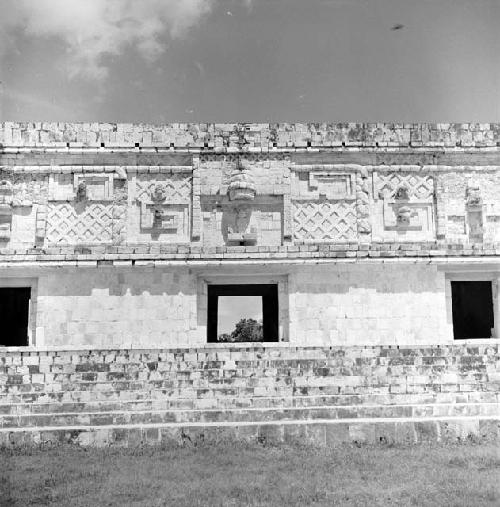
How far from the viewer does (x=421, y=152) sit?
37.7 ft

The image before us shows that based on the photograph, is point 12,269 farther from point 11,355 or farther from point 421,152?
point 421,152

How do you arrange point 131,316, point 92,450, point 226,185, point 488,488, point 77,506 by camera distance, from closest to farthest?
point 77,506
point 488,488
point 92,450
point 131,316
point 226,185

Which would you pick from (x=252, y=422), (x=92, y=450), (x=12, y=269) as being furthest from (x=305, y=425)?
(x=12, y=269)

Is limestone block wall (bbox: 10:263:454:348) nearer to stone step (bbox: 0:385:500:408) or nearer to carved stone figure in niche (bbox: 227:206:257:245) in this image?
stone step (bbox: 0:385:500:408)

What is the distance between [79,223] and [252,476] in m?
5.83

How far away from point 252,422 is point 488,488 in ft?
10.8

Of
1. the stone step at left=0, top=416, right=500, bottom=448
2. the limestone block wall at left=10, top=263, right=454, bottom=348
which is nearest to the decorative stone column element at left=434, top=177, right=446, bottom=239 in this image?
the limestone block wall at left=10, top=263, right=454, bottom=348

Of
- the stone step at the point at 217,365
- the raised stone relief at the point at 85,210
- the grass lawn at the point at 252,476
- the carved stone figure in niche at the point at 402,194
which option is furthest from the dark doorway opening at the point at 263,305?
the grass lawn at the point at 252,476

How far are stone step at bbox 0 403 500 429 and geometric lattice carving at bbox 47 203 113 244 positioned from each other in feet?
10.7

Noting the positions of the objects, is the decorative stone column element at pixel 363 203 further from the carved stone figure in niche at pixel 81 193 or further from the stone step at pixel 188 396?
the carved stone figure in niche at pixel 81 193

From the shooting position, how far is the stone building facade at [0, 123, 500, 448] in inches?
395

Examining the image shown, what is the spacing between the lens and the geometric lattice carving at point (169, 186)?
36.9ft

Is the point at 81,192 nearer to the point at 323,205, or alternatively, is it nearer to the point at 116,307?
the point at 116,307

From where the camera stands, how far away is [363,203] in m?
11.3
